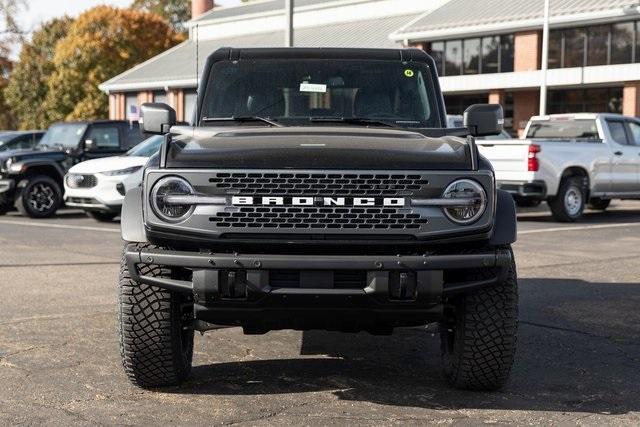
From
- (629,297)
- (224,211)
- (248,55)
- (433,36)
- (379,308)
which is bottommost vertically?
(629,297)

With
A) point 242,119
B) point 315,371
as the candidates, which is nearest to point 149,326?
point 315,371

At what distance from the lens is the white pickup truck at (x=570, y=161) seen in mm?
17953

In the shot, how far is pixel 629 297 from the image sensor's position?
363 inches

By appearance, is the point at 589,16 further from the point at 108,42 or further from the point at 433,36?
the point at 108,42

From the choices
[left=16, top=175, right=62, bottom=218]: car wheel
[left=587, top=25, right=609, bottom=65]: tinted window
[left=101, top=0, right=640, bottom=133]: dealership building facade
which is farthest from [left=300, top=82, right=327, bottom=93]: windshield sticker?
[left=587, top=25, right=609, bottom=65]: tinted window

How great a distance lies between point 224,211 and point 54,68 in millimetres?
67580

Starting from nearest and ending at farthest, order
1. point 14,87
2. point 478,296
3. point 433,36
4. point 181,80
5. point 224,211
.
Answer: point 224,211 → point 478,296 → point 433,36 → point 181,80 → point 14,87

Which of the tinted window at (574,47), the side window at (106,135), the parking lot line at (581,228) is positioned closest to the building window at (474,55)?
the tinted window at (574,47)

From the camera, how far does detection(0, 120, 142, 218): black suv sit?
18.8 metres

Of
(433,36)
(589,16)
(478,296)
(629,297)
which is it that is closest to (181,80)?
(433,36)

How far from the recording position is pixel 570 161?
60.4 ft

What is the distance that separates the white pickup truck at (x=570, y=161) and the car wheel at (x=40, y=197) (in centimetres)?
783

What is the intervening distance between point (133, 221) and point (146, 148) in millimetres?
12762

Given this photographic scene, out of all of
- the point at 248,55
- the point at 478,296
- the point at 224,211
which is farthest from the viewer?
the point at 248,55
